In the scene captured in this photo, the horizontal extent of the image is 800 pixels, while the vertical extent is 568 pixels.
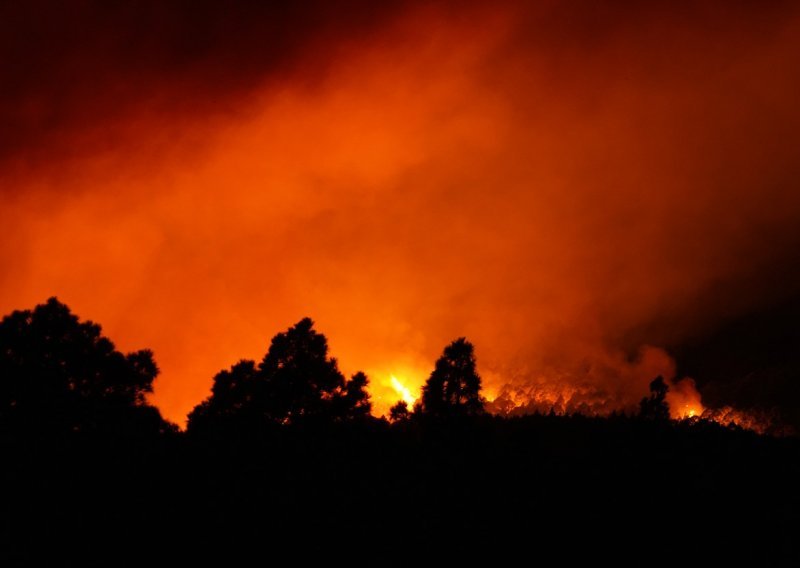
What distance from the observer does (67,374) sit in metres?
23.2

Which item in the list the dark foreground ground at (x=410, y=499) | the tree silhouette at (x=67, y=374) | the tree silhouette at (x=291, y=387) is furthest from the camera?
the tree silhouette at (x=291, y=387)

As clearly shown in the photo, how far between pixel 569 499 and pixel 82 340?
64.1ft

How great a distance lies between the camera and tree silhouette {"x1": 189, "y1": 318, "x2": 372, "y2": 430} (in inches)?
952

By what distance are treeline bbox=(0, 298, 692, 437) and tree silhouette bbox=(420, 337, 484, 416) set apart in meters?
0.04

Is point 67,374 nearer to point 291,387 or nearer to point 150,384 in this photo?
point 150,384

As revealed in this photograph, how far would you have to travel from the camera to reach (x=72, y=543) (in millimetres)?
11336

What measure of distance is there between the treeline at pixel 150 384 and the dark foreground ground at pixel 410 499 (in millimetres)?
5185

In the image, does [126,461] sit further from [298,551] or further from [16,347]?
[16,347]

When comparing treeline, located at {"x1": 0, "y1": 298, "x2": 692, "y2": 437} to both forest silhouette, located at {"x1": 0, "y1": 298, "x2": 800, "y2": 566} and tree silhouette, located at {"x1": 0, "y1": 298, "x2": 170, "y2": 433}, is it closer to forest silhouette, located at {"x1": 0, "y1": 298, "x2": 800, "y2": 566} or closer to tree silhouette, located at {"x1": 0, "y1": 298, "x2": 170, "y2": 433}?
tree silhouette, located at {"x1": 0, "y1": 298, "x2": 170, "y2": 433}

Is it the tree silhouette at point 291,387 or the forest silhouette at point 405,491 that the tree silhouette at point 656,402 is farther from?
the tree silhouette at point 291,387

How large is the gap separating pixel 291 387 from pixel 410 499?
12723 mm

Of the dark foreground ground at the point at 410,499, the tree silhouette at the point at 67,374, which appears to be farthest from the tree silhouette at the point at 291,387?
the dark foreground ground at the point at 410,499

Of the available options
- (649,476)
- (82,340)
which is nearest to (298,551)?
(649,476)

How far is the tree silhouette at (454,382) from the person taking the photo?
75.0ft
